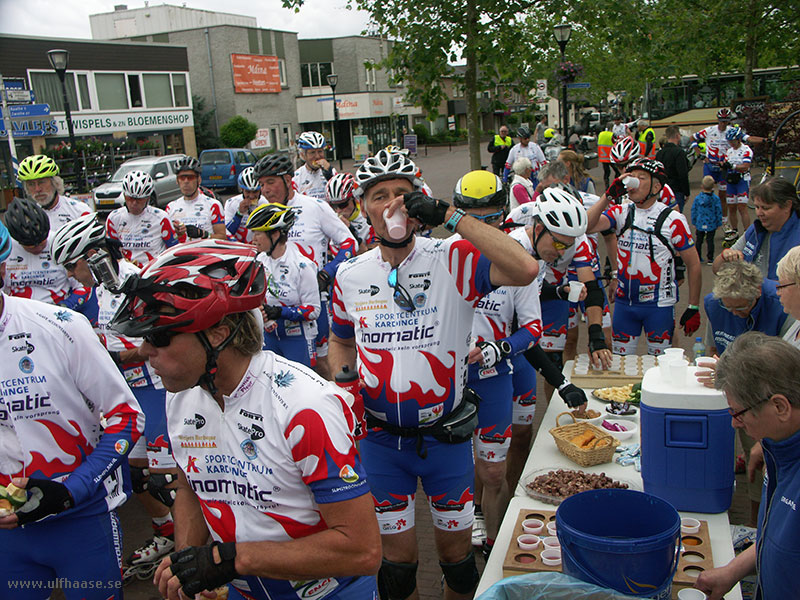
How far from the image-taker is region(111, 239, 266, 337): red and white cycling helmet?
2221 millimetres

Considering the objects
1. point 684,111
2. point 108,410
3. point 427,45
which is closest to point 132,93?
point 684,111

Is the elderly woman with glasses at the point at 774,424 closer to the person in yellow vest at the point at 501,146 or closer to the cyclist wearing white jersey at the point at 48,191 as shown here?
the cyclist wearing white jersey at the point at 48,191

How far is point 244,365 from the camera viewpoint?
7.86 ft

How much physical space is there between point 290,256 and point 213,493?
13.7ft

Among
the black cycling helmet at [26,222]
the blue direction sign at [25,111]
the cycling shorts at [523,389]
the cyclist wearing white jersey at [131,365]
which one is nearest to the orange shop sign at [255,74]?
the blue direction sign at [25,111]

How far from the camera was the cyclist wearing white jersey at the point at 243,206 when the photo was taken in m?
8.55

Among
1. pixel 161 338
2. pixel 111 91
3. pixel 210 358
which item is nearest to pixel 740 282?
pixel 210 358

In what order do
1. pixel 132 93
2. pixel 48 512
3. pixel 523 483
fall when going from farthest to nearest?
pixel 132 93
pixel 523 483
pixel 48 512

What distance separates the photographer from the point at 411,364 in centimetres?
350

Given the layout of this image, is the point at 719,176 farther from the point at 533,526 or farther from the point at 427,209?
the point at 427,209

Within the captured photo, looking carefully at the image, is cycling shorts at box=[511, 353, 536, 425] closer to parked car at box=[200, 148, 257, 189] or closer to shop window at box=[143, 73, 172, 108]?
parked car at box=[200, 148, 257, 189]

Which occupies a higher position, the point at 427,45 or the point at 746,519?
the point at 427,45

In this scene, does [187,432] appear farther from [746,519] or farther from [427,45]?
[427,45]

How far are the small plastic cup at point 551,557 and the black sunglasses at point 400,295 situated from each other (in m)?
1.28
